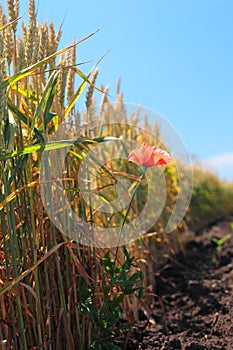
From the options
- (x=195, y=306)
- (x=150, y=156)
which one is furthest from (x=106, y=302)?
(x=195, y=306)

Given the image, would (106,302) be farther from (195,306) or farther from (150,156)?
(195,306)

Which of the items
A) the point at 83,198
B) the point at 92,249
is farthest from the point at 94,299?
the point at 83,198

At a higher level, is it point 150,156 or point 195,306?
point 150,156

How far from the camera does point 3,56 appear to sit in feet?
3.81

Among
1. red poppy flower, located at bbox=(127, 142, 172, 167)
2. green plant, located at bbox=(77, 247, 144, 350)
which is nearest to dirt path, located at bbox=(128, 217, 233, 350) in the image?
green plant, located at bbox=(77, 247, 144, 350)

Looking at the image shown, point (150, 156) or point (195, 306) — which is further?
point (195, 306)

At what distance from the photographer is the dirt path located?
1639 mm

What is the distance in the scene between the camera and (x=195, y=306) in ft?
7.14

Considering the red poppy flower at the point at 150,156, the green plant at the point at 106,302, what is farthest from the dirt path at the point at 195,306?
the red poppy flower at the point at 150,156

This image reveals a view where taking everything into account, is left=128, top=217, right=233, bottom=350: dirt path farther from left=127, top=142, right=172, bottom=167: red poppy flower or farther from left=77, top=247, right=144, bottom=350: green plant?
left=127, top=142, right=172, bottom=167: red poppy flower

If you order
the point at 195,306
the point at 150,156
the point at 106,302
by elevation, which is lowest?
the point at 195,306

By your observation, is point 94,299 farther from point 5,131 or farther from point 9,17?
point 9,17

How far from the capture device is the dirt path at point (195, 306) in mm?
1639

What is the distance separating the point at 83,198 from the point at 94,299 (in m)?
0.30
